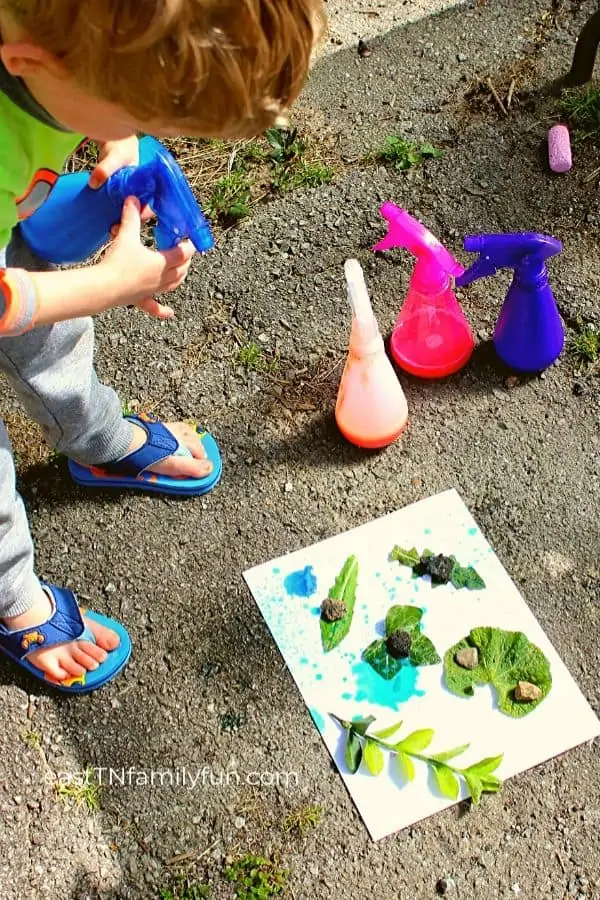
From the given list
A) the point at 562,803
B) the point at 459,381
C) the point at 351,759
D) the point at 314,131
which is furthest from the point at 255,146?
the point at 562,803

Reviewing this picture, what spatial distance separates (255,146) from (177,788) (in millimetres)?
1344

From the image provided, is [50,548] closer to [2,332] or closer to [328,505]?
[328,505]

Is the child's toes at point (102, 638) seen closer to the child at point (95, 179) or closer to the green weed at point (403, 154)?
the child at point (95, 179)

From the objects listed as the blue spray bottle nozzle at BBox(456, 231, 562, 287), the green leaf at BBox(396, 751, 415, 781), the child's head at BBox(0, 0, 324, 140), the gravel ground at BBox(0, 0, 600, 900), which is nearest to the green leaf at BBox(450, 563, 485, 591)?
the gravel ground at BBox(0, 0, 600, 900)

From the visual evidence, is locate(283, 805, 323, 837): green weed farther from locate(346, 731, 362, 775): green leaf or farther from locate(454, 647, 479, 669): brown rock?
locate(454, 647, 479, 669): brown rock

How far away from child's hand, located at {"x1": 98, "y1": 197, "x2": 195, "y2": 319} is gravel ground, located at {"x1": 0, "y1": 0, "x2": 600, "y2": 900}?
524mm

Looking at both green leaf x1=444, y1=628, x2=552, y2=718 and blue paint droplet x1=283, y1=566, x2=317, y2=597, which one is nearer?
green leaf x1=444, y1=628, x2=552, y2=718

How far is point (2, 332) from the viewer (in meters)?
0.91

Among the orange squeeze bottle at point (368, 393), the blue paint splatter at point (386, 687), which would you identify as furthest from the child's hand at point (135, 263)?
the blue paint splatter at point (386, 687)

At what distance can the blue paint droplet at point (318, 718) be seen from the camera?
1.30 m

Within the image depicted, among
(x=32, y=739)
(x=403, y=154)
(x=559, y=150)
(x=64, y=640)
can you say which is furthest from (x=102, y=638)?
(x=559, y=150)

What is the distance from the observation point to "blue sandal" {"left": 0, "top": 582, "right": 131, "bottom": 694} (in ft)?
4.33

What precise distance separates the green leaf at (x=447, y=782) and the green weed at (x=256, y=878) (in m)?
0.25

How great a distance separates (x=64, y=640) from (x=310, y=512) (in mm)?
451
